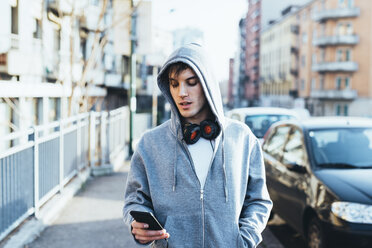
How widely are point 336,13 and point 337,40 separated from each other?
10.5ft

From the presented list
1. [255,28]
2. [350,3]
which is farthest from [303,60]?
[255,28]

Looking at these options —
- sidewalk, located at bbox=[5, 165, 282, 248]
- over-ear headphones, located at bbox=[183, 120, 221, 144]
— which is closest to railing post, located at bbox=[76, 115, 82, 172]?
sidewalk, located at bbox=[5, 165, 282, 248]

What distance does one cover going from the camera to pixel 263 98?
302 feet

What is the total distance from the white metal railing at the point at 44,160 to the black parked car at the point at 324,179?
10.7 ft

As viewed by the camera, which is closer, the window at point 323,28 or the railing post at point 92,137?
the railing post at point 92,137

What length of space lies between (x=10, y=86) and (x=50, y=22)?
7.62m

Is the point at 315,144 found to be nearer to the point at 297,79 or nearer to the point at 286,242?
→ the point at 286,242

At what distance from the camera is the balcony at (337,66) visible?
55281 millimetres

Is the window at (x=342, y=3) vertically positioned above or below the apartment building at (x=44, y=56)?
above

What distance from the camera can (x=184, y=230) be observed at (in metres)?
2.34

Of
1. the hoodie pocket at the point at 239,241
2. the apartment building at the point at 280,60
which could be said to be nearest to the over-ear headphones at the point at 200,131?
the hoodie pocket at the point at 239,241

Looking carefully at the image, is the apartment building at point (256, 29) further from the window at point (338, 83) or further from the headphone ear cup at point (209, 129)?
the headphone ear cup at point (209, 129)

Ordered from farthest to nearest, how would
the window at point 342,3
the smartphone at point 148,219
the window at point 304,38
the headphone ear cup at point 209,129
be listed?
the window at point 304,38 < the window at point 342,3 < the headphone ear cup at point 209,129 < the smartphone at point 148,219

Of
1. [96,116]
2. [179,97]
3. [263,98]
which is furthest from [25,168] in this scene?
[263,98]
